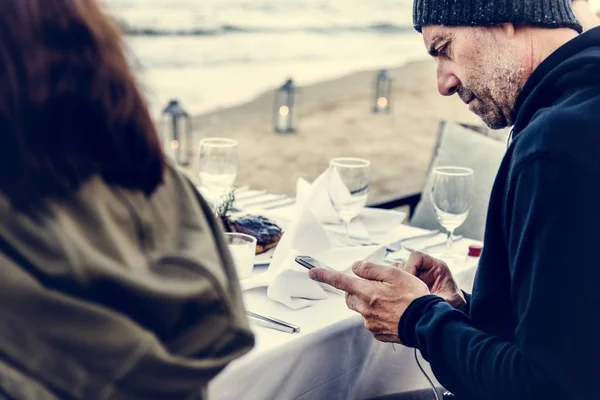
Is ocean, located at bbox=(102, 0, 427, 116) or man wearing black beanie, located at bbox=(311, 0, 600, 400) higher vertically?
man wearing black beanie, located at bbox=(311, 0, 600, 400)

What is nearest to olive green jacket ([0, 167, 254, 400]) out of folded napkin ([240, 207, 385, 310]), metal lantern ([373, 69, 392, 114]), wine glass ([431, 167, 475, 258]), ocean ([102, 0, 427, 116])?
folded napkin ([240, 207, 385, 310])

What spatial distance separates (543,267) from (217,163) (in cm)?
115

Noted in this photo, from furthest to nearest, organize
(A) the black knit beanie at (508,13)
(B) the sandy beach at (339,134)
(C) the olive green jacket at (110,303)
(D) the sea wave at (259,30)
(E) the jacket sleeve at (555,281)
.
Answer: (D) the sea wave at (259,30) < (B) the sandy beach at (339,134) < (A) the black knit beanie at (508,13) < (E) the jacket sleeve at (555,281) < (C) the olive green jacket at (110,303)

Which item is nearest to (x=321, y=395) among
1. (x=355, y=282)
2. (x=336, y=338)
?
(x=336, y=338)

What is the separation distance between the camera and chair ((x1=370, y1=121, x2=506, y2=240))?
10.1 feet

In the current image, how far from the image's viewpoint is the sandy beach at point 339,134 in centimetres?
1022

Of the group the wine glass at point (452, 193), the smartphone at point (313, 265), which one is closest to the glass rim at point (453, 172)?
the wine glass at point (452, 193)

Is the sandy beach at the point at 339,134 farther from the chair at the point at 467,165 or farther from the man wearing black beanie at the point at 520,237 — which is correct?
the man wearing black beanie at the point at 520,237

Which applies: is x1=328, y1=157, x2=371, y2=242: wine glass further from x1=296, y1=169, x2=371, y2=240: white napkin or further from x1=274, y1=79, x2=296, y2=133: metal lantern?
x1=274, y1=79, x2=296, y2=133: metal lantern

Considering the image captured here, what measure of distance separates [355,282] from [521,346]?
16.2 inches

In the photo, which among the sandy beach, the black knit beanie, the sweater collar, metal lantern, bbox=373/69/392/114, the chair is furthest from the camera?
metal lantern, bbox=373/69/392/114

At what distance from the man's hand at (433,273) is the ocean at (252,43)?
1352 cm

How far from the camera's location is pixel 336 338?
1.63 m

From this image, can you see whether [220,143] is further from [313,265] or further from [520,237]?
[520,237]
